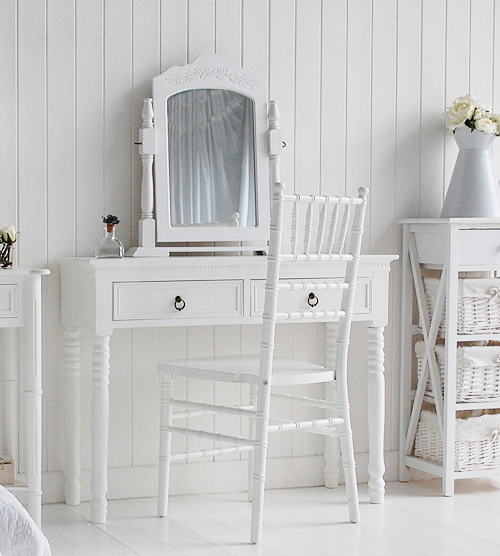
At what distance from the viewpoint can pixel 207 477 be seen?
3.46 meters

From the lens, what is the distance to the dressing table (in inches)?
119

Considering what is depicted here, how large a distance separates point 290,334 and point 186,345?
15.5 inches

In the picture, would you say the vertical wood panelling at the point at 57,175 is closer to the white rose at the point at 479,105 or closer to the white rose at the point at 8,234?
the white rose at the point at 8,234

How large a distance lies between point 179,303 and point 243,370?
1.03 ft

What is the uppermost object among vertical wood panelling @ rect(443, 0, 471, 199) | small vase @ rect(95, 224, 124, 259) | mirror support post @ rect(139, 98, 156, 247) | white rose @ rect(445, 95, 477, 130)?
vertical wood panelling @ rect(443, 0, 471, 199)

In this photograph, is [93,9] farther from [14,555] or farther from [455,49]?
[14,555]

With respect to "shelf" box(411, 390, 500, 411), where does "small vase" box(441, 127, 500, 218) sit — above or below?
above

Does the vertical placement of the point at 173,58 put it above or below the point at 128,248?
above

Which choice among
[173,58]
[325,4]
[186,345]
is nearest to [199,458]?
[186,345]

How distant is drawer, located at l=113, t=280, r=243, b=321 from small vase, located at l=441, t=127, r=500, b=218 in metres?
0.93

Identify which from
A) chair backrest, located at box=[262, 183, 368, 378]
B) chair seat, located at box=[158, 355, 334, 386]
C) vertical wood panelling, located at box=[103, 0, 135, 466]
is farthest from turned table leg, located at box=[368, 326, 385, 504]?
vertical wood panelling, located at box=[103, 0, 135, 466]

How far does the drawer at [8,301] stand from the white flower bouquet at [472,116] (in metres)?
1.74

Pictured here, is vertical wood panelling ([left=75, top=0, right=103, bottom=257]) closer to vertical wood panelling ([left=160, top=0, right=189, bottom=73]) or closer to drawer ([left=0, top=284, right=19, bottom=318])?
vertical wood panelling ([left=160, top=0, right=189, bottom=73])

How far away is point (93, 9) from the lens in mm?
3268
